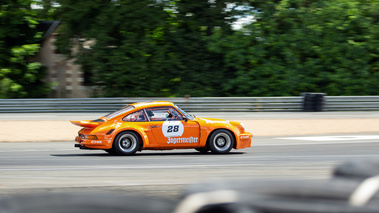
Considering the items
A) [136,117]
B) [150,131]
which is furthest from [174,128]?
[136,117]

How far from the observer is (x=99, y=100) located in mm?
24578

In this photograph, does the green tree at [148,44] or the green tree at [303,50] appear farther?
the green tree at [303,50]

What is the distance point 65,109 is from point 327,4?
50.9ft

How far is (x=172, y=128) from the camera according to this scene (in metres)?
11.8

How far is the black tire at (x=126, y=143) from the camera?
1162cm

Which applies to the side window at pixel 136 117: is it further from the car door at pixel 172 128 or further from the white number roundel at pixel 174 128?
the white number roundel at pixel 174 128

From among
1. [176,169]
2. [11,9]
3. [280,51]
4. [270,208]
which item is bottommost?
[176,169]

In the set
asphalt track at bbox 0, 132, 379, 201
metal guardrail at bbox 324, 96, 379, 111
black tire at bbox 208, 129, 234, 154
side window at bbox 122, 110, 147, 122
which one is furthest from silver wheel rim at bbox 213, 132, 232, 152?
metal guardrail at bbox 324, 96, 379, 111

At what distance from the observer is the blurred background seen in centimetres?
2805

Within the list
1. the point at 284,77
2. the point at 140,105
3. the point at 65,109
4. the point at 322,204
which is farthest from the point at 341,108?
the point at 322,204

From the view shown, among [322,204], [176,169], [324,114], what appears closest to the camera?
[322,204]

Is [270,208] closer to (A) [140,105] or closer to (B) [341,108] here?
(A) [140,105]

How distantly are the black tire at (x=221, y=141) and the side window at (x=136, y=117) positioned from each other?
5.36 ft

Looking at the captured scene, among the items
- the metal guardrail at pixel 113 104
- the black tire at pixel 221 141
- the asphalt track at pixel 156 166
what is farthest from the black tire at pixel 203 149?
the metal guardrail at pixel 113 104
